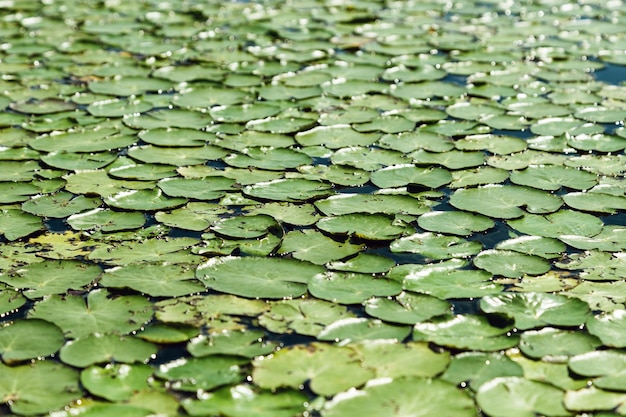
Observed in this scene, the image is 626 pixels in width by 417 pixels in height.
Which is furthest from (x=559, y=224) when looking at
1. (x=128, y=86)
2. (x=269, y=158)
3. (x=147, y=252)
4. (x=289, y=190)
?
(x=128, y=86)

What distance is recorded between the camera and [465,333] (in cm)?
292

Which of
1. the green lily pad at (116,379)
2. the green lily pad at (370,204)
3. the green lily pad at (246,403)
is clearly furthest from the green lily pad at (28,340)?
the green lily pad at (370,204)

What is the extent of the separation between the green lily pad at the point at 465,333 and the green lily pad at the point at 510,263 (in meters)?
0.36

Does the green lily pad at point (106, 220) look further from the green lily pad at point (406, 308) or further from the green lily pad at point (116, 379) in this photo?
the green lily pad at point (406, 308)

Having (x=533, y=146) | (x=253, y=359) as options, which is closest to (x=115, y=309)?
(x=253, y=359)

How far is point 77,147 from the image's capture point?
4.50m

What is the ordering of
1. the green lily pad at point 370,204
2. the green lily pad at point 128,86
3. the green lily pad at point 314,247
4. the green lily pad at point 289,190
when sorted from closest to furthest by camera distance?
the green lily pad at point 314,247 → the green lily pad at point 370,204 → the green lily pad at point 289,190 → the green lily pad at point 128,86

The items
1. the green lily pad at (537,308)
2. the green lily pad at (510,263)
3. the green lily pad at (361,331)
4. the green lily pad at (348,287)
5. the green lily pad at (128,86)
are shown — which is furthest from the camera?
the green lily pad at (128,86)

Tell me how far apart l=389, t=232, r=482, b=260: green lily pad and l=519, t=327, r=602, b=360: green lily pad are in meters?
0.57

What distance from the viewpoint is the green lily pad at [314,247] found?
134 inches

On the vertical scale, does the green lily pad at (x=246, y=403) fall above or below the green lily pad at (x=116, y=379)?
below

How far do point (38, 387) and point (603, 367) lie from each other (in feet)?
5.57

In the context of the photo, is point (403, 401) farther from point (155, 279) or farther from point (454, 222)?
point (454, 222)

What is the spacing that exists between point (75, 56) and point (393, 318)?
152 inches
